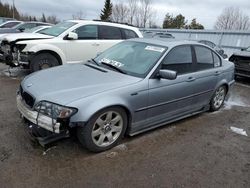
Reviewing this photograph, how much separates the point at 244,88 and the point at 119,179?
700 centimetres

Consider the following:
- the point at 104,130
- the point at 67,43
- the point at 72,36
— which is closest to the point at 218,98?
the point at 104,130

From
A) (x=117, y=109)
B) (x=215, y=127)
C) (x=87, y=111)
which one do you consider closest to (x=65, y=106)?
(x=87, y=111)

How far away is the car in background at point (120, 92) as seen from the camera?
120 inches

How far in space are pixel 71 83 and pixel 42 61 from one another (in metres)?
3.93

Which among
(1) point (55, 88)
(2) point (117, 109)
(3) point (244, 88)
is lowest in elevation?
(3) point (244, 88)

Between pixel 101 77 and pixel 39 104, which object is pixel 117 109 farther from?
pixel 39 104

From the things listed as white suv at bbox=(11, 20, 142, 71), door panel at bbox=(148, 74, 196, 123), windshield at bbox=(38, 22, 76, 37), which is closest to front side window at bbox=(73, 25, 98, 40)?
white suv at bbox=(11, 20, 142, 71)

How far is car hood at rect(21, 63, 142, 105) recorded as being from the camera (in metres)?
3.10

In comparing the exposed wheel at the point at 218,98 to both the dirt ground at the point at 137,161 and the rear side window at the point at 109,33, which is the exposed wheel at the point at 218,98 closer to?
the dirt ground at the point at 137,161

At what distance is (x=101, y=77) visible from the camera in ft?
11.9

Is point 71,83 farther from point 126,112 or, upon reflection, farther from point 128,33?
point 128,33

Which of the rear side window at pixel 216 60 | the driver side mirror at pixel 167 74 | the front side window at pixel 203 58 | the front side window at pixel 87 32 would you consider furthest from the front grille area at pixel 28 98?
the front side window at pixel 87 32

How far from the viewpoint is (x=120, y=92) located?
11.0 feet

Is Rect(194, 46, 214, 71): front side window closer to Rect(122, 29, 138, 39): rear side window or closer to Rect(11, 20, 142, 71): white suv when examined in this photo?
Rect(11, 20, 142, 71): white suv
